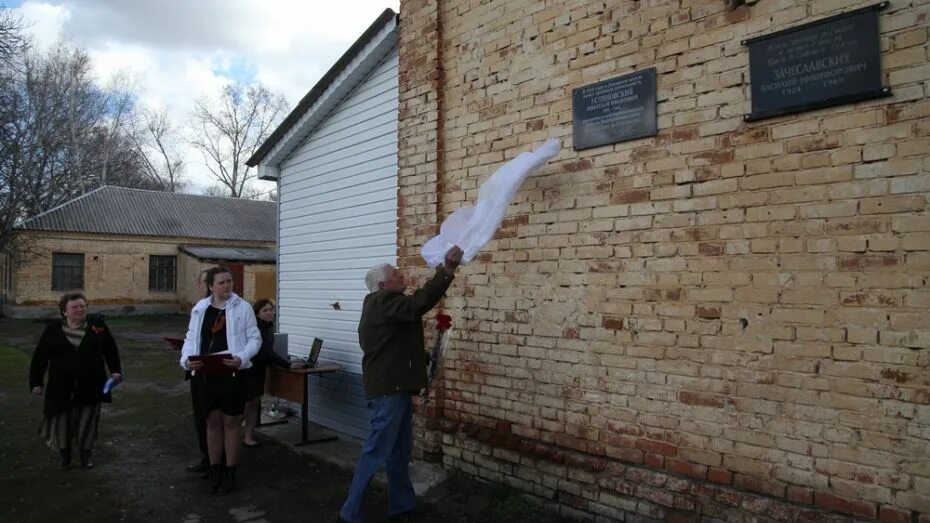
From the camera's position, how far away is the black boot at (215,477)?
514 cm

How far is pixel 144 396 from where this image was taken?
9422 millimetres

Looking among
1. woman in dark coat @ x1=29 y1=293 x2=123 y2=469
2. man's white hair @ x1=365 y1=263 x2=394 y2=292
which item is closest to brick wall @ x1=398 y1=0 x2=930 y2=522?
man's white hair @ x1=365 y1=263 x2=394 y2=292

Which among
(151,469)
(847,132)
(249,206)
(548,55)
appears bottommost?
(151,469)

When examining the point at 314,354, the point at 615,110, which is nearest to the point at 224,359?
the point at 314,354

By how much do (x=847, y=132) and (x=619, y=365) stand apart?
1.82 m

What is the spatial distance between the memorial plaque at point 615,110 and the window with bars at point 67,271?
2883 centimetres

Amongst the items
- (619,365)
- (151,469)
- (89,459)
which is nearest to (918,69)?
(619,365)

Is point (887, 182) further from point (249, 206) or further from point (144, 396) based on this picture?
point (249, 206)

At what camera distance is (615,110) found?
3934 millimetres

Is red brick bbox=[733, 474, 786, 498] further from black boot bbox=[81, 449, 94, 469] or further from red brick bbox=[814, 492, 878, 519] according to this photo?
black boot bbox=[81, 449, 94, 469]

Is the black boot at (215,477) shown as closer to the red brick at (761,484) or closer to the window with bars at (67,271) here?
the red brick at (761,484)

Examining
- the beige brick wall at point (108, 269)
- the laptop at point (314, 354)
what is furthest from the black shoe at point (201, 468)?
the beige brick wall at point (108, 269)

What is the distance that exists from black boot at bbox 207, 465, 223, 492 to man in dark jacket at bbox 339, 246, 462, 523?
1.59 m

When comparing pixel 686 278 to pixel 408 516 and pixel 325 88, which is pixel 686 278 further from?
pixel 325 88
